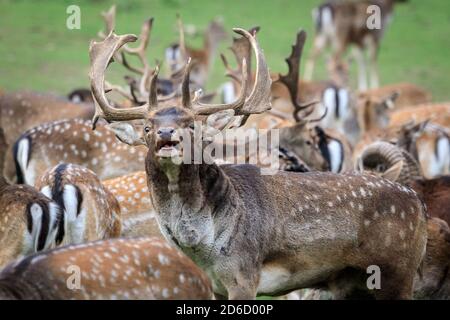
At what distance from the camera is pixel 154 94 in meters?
5.71

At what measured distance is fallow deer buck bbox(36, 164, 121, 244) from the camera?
628 centimetres

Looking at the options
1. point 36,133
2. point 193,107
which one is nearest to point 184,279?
point 193,107

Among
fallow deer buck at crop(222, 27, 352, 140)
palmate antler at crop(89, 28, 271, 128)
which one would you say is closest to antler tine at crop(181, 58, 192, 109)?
palmate antler at crop(89, 28, 271, 128)

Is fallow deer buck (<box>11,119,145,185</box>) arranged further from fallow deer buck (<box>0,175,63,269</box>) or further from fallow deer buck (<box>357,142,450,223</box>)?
fallow deer buck (<box>0,175,63,269</box>)

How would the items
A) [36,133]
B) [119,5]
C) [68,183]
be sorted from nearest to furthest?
[68,183] → [36,133] → [119,5]

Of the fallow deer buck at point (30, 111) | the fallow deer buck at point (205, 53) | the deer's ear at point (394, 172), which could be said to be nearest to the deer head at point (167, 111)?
the deer's ear at point (394, 172)

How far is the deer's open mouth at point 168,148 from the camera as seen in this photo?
534 cm

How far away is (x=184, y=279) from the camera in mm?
4840

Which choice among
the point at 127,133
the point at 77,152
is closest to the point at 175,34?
the point at 77,152

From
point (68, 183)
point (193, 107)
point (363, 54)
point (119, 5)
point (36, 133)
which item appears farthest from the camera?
point (119, 5)

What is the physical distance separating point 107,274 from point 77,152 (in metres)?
3.66
